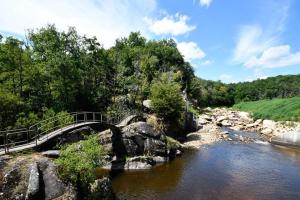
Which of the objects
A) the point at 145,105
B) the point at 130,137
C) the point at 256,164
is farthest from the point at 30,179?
the point at 145,105

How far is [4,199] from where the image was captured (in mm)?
16578

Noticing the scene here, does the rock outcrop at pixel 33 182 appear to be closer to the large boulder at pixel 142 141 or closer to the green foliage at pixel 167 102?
the large boulder at pixel 142 141

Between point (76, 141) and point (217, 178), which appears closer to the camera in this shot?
point (76, 141)

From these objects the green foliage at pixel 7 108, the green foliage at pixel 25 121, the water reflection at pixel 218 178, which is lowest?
the water reflection at pixel 218 178

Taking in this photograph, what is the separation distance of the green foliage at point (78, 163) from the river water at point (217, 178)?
5.04 m

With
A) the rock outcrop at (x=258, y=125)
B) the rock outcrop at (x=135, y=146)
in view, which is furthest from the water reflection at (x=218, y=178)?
the rock outcrop at (x=258, y=125)

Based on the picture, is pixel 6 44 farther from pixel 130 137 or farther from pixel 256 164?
pixel 256 164

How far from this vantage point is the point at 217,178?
30375 mm

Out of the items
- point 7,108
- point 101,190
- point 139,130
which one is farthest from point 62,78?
point 101,190

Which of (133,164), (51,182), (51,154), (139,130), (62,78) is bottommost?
(133,164)

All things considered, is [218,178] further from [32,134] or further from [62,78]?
[62,78]

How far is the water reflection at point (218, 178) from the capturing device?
26.1 metres

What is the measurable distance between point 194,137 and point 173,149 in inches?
562

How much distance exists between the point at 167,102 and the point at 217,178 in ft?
64.9
